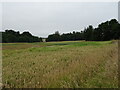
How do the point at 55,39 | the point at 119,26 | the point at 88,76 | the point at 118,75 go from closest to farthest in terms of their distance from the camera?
the point at 118,75, the point at 88,76, the point at 119,26, the point at 55,39

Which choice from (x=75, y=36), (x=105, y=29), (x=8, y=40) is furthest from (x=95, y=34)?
(x=8, y=40)

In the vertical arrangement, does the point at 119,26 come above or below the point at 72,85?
above

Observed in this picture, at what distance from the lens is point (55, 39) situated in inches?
3829

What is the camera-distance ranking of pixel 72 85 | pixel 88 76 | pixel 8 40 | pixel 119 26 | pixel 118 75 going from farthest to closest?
pixel 8 40
pixel 119 26
pixel 88 76
pixel 118 75
pixel 72 85

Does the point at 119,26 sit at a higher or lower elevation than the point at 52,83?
higher

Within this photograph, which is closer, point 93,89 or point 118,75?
point 93,89

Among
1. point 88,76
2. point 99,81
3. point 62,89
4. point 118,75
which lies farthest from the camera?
point 88,76

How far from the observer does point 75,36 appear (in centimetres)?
9956

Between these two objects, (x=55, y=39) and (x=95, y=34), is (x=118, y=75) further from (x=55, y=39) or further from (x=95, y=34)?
(x=55, y=39)

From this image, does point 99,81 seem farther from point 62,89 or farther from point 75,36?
point 75,36

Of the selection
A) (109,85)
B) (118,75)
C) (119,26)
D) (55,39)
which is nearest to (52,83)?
(109,85)

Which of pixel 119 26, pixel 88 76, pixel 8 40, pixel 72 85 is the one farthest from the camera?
pixel 8 40

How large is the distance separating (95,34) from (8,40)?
4691cm

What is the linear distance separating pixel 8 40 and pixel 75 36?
45475 mm
